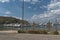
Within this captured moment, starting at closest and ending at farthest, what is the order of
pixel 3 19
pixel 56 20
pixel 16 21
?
pixel 56 20
pixel 3 19
pixel 16 21

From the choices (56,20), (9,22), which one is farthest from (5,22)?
(56,20)

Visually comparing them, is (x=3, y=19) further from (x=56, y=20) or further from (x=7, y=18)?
(x=56, y=20)

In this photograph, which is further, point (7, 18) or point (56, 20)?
point (7, 18)

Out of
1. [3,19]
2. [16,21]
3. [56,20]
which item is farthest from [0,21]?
[56,20]

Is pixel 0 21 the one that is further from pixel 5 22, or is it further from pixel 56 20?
pixel 56 20

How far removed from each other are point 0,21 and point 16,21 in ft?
43.6

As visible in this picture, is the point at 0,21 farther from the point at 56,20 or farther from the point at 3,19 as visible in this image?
the point at 56,20

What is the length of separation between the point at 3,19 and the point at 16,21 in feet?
39.3

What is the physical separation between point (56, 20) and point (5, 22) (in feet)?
318

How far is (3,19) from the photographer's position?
416 ft

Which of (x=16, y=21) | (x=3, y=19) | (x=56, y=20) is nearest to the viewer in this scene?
(x=56, y=20)

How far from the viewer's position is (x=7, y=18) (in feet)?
422

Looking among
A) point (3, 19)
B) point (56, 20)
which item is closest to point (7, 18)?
point (3, 19)

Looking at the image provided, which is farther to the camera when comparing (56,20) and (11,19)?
→ (11,19)
